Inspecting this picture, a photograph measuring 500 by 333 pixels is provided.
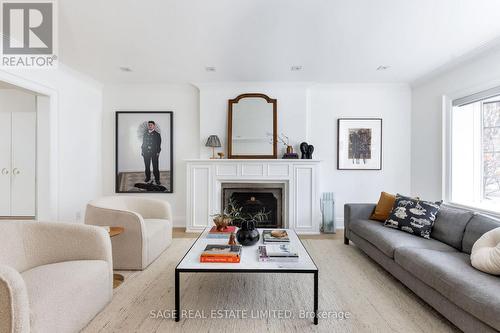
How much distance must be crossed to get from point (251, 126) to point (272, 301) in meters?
2.90

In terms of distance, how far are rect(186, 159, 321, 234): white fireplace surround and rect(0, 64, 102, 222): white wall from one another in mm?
1650

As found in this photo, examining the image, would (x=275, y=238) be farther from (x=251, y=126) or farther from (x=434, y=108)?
(x=434, y=108)

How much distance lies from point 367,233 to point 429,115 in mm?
2445

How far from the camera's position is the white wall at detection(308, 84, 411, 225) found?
14.9ft

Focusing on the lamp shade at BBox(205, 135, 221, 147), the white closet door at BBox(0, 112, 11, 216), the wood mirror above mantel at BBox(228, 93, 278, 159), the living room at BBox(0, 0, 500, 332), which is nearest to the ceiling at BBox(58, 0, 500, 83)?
the living room at BBox(0, 0, 500, 332)

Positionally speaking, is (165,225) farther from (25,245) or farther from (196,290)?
(25,245)

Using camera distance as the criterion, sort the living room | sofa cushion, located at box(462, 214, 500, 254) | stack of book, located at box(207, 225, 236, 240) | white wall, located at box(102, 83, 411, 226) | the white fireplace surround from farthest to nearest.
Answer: white wall, located at box(102, 83, 411, 226) < the white fireplace surround < stack of book, located at box(207, 225, 236, 240) < sofa cushion, located at box(462, 214, 500, 254) < the living room

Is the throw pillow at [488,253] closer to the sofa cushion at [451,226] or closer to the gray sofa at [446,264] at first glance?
the gray sofa at [446,264]

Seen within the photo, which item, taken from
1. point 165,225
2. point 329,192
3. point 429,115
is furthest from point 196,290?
point 429,115

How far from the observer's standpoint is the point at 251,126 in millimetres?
4418

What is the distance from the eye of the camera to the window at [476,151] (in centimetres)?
324

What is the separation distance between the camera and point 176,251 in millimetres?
3316
